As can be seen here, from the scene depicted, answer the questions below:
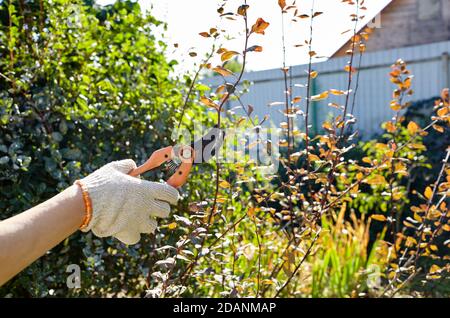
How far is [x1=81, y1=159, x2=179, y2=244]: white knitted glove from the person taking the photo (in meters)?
1.31

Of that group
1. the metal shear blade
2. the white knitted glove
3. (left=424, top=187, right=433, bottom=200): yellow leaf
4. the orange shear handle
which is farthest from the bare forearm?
(left=424, top=187, right=433, bottom=200): yellow leaf

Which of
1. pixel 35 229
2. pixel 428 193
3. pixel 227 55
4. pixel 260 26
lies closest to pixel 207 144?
pixel 227 55

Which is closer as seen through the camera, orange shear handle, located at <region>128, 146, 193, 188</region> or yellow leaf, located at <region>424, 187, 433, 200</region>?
orange shear handle, located at <region>128, 146, 193, 188</region>

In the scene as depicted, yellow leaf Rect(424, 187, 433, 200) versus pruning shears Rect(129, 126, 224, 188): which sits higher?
pruning shears Rect(129, 126, 224, 188)

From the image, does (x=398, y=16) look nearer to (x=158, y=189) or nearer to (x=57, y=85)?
(x=57, y=85)

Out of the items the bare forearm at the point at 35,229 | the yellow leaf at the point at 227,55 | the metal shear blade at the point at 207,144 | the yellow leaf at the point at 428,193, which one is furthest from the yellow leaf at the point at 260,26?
the yellow leaf at the point at 428,193

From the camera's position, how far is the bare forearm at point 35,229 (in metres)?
1.12

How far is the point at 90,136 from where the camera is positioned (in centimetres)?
265

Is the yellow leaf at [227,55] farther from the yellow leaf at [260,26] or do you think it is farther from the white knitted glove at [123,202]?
the white knitted glove at [123,202]

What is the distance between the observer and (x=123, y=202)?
4.39 feet

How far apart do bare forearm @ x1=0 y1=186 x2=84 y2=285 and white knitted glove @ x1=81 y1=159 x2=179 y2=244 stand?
5 cm

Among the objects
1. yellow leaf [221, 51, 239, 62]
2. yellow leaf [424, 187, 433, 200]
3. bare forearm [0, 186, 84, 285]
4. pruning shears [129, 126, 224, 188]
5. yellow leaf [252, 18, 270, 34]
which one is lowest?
yellow leaf [424, 187, 433, 200]

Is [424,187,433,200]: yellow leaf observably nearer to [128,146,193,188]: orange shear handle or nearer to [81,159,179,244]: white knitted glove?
[128,146,193,188]: orange shear handle
